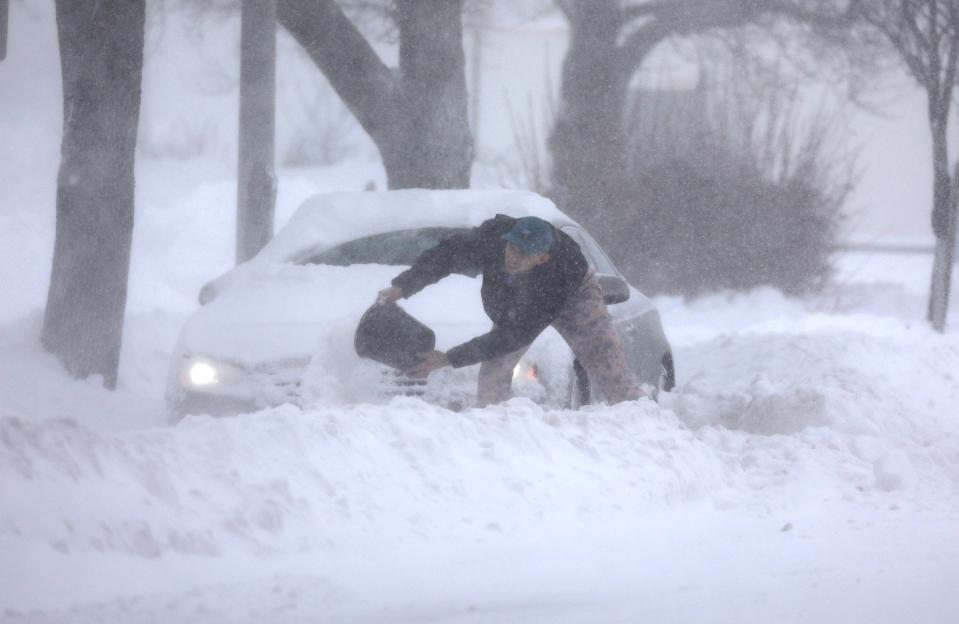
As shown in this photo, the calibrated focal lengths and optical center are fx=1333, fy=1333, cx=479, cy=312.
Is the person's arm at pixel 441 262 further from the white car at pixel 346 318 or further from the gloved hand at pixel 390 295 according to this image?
the white car at pixel 346 318

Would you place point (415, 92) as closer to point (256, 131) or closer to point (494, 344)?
point (256, 131)

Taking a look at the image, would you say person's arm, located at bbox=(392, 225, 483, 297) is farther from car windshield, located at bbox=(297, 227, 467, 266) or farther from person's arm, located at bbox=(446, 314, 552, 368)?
car windshield, located at bbox=(297, 227, 467, 266)

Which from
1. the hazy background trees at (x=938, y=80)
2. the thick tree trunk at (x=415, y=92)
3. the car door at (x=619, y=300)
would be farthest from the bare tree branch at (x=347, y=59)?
the hazy background trees at (x=938, y=80)

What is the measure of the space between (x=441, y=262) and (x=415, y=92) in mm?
5985

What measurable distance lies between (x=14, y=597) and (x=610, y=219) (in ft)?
44.2

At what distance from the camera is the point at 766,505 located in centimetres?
542

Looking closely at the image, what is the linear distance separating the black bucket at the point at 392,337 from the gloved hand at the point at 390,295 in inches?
1.9

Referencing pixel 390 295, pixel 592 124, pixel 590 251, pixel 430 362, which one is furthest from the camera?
pixel 592 124

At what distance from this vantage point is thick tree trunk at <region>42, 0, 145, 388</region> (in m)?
8.69

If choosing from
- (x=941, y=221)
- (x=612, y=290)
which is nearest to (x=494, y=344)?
(x=612, y=290)

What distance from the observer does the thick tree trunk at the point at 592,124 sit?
16641 mm

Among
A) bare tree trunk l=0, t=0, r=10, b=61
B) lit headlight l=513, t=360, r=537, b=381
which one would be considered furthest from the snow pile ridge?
bare tree trunk l=0, t=0, r=10, b=61

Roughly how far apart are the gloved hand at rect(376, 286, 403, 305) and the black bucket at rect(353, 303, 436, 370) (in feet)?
0.16

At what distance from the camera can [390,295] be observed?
5.82 meters
